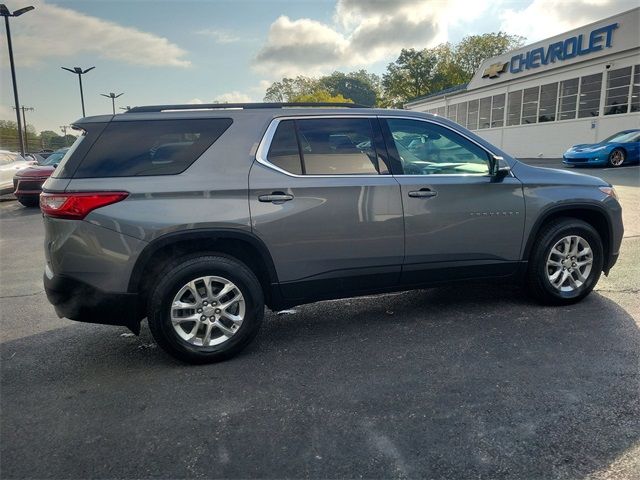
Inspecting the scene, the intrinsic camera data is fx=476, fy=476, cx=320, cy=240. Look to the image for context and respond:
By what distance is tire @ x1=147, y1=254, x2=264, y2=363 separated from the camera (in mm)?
3234

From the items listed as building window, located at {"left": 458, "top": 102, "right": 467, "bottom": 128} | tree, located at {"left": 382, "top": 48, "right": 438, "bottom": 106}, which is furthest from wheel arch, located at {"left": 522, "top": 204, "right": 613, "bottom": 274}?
tree, located at {"left": 382, "top": 48, "right": 438, "bottom": 106}

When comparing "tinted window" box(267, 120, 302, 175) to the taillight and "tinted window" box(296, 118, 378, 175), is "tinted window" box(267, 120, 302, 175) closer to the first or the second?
"tinted window" box(296, 118, 378, 175)

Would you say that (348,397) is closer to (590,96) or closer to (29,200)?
(29,200)

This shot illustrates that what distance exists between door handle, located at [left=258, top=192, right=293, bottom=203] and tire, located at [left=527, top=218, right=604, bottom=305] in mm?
2308

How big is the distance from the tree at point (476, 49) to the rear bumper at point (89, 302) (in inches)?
2402

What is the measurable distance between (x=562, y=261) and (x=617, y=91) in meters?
21.3

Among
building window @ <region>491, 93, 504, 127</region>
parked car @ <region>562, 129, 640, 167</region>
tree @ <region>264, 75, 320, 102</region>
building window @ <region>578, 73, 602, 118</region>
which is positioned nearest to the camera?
parked car @ <region>562, 129, 640, 167</region>

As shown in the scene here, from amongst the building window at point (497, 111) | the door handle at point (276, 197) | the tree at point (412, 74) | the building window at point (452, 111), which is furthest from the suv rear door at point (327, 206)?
the tree at point (412, 74)

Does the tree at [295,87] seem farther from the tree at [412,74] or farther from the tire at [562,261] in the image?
the tire at [562,261]

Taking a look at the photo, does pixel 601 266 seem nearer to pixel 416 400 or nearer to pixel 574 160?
pixel 416 400

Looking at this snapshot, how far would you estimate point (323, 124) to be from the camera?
12.1ft

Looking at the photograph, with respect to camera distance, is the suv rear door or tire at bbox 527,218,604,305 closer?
the suv rear door

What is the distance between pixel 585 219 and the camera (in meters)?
4.44

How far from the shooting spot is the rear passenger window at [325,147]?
3.54 metres
